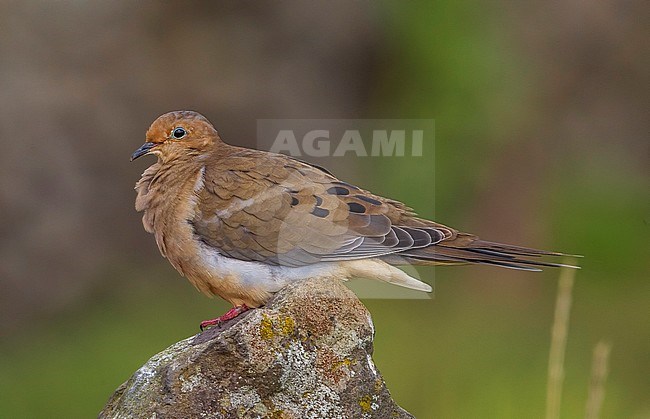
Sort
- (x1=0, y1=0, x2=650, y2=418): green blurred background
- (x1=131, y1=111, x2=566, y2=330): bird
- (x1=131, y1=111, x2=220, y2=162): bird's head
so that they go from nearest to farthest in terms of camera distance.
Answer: (x1=131, y1=111, x2=566, y2=330): bird, (x1=131, y1=111, x2=220, y2=162): bird's head, (x1=0, y1=0, x2=650, y2=418): green blurred background

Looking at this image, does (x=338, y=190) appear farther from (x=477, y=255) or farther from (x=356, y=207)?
(x=477, y=255)

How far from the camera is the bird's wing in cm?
529

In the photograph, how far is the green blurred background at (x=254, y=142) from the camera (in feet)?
31.2

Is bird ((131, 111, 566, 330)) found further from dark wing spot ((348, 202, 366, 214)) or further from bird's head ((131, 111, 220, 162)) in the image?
bird's head ((131, 111, 220, 162))

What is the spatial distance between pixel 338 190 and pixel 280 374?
1417 mm

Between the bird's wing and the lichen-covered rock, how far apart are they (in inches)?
38.9

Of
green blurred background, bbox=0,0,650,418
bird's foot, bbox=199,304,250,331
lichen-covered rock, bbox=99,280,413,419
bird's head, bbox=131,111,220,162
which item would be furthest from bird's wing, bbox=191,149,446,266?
green blurred background, bbox=0,0,650,418

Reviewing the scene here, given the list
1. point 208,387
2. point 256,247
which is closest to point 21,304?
point 256,247

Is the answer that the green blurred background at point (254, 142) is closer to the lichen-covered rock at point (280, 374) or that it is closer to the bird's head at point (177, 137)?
the bird's head at point (177, 137)

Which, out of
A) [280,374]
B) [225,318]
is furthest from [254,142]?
[280,374]

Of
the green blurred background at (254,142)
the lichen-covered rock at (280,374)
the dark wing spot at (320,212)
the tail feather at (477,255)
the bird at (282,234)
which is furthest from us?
the green blurred background at (254,142)

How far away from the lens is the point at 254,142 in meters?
9.75

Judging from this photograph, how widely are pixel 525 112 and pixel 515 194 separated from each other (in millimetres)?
690

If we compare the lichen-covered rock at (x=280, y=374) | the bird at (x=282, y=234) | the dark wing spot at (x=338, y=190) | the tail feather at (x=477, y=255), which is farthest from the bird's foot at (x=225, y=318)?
the lichen-covered rock at (x=280, y=374)
